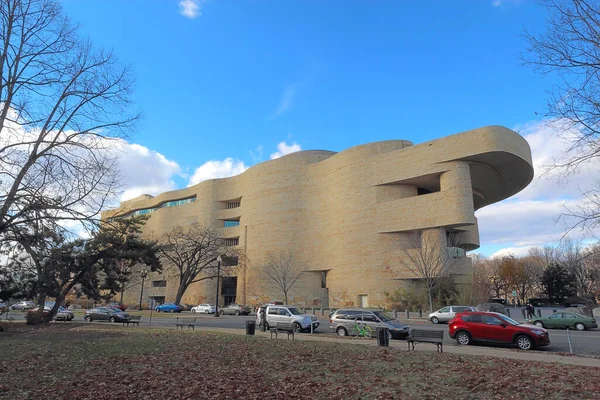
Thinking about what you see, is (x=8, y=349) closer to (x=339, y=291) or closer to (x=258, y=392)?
(x=258, y=392)

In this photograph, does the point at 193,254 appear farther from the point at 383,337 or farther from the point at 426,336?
the point at 426,336

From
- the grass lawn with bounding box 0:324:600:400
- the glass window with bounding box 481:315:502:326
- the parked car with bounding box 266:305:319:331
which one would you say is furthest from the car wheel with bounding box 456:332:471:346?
the parked car with bounding box 266:305:319:331

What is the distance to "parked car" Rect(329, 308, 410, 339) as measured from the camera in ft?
65.5

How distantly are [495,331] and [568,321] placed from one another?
1426cm

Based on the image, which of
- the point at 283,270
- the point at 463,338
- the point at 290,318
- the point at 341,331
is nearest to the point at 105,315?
the point at 290,318

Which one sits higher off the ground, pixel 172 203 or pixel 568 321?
pixel 172 203

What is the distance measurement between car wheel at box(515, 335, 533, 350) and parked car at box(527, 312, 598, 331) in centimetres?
1307

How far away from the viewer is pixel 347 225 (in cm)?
5669

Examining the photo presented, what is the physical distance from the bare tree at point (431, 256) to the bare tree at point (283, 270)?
18115 millimetres

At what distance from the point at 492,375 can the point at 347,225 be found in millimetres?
47757

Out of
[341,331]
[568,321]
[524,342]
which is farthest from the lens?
[568,321]

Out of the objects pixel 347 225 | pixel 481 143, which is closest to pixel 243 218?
pixel 347 225

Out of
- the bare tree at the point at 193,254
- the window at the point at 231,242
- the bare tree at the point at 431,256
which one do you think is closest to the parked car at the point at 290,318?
the bare tree at the point at 431,256

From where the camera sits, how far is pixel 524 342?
627 inches
